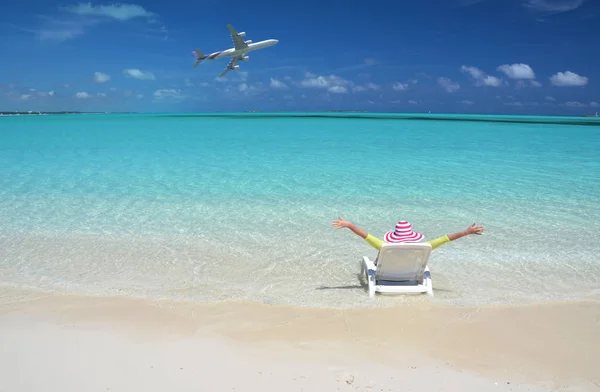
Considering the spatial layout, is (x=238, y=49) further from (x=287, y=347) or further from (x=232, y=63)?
(x=287, y=347)

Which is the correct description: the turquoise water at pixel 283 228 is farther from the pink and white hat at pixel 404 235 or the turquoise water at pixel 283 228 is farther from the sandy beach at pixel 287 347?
the pink and white hat at pixel 404 235

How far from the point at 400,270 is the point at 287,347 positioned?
1996 mm

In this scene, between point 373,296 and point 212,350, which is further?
point 373,296

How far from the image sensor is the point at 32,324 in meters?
4.98

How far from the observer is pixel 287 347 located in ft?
14.9

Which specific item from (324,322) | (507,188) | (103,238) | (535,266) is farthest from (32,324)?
(507,188)

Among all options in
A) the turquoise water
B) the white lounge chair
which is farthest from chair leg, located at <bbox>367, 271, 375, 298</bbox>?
the turquoise water

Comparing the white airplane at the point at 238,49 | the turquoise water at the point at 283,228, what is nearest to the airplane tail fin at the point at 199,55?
the white airplane at the point at 238,49

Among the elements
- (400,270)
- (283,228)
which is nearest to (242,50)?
(283,228)

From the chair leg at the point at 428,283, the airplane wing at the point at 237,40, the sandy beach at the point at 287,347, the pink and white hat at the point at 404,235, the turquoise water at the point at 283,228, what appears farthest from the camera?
the airplane wing at the point at 237,40

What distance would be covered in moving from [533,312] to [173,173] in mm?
12684

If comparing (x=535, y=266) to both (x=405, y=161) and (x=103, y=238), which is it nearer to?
(x=103, y=238)

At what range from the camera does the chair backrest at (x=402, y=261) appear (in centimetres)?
552

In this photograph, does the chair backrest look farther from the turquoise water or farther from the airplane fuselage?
the airplane fuselage
